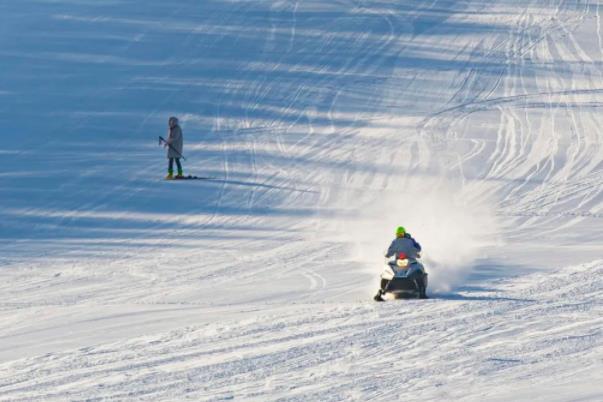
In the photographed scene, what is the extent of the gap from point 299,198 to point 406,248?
717 cm

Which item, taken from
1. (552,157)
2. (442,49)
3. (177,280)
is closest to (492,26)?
(442,49)

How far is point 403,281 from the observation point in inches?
576

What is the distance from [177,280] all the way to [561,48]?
18227 mm

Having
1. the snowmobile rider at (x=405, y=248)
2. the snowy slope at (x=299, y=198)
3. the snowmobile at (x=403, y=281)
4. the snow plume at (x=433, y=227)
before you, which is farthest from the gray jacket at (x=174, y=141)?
the snowmobile at (x=403, y=281)

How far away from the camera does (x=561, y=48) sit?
32594mm

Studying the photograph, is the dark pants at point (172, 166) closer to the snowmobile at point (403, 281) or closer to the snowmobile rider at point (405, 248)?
the snowmobile rider at point (405, 248)

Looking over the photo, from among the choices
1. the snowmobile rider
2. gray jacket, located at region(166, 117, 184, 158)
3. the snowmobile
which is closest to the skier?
gray jacket, located at region(166, 117, 184, 158)

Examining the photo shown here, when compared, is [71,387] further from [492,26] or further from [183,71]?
[492,26]

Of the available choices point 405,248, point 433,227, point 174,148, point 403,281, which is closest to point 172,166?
point 174,148

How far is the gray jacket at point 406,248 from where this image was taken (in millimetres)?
15016

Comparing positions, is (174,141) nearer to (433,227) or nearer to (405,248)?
(433,227)

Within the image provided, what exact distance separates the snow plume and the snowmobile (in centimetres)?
72

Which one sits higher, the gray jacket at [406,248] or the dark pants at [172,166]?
the dark pants at [172,166]

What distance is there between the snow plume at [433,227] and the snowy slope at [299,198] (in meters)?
0.07
